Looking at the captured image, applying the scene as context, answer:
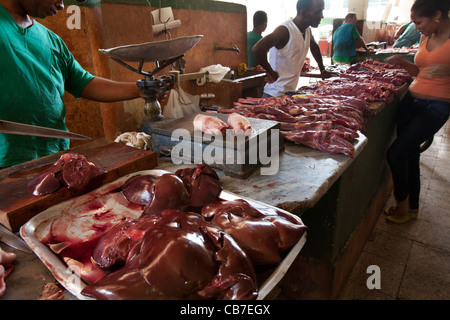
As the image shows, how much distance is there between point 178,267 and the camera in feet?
3.06

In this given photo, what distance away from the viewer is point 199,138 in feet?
6.40

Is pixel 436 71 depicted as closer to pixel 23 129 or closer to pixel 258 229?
pixel 258 229

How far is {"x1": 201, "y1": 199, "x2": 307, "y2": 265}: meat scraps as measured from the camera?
1.11m

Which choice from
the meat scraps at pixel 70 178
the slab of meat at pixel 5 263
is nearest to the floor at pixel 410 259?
the meat scraps at pixel 70 178

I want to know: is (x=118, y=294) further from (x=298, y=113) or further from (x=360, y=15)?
(x=360, y=15)

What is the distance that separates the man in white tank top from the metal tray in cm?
328

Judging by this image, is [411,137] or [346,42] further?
[346,42]

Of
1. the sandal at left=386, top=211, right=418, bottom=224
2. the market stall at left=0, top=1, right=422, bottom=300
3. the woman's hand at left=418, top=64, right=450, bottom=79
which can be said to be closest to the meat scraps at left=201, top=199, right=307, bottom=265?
the market stall at left=0, top=1, right=422, bottom=300

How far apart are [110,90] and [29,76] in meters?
0.61

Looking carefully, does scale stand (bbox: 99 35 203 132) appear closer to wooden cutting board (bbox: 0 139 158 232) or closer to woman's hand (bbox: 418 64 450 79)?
wooden cutting board (bbox: 0 139 158 232)

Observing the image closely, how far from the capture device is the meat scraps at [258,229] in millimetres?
1105

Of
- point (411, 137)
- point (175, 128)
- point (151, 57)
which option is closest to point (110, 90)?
point (151, 57)

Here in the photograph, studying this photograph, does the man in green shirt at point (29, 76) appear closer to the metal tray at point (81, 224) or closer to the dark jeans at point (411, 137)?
the metal tray at point (81, 224)
